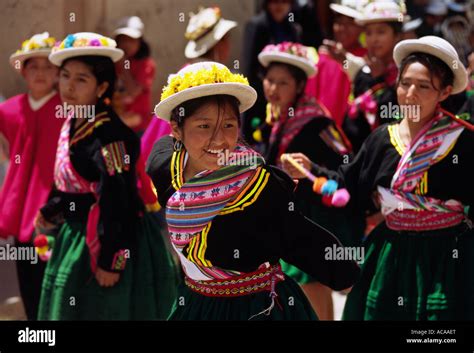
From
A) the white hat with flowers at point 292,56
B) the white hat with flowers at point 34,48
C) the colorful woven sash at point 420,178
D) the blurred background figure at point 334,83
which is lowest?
the colorful woven sash at point 420,178

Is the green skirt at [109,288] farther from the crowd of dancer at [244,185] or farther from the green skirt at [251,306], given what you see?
the green skirt at [251,306]

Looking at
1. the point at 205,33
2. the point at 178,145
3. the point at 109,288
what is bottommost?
the point at 109,288

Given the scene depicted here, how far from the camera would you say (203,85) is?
398cm

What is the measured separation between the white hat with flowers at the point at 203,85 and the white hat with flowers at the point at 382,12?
116 inches

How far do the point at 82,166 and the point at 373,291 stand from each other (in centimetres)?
153

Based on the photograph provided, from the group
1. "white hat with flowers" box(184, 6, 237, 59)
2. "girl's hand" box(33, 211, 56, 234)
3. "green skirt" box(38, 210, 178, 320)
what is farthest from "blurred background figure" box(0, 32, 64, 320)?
"white hat with flowers" box(184, 6, 237, 59)

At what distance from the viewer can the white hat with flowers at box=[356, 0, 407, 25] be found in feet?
22.4

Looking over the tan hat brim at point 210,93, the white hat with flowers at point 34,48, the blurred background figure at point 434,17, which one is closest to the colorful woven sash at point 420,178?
A: the tan hat brim at point 210,93

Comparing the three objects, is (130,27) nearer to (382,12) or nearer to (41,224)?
(382,12)

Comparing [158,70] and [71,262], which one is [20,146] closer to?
[71,262]

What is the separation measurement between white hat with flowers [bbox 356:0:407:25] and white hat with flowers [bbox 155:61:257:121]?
296cm

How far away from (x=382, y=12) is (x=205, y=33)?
1144 millimetres

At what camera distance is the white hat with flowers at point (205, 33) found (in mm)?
6887

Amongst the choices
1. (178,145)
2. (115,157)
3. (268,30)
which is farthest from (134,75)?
(178,145)
